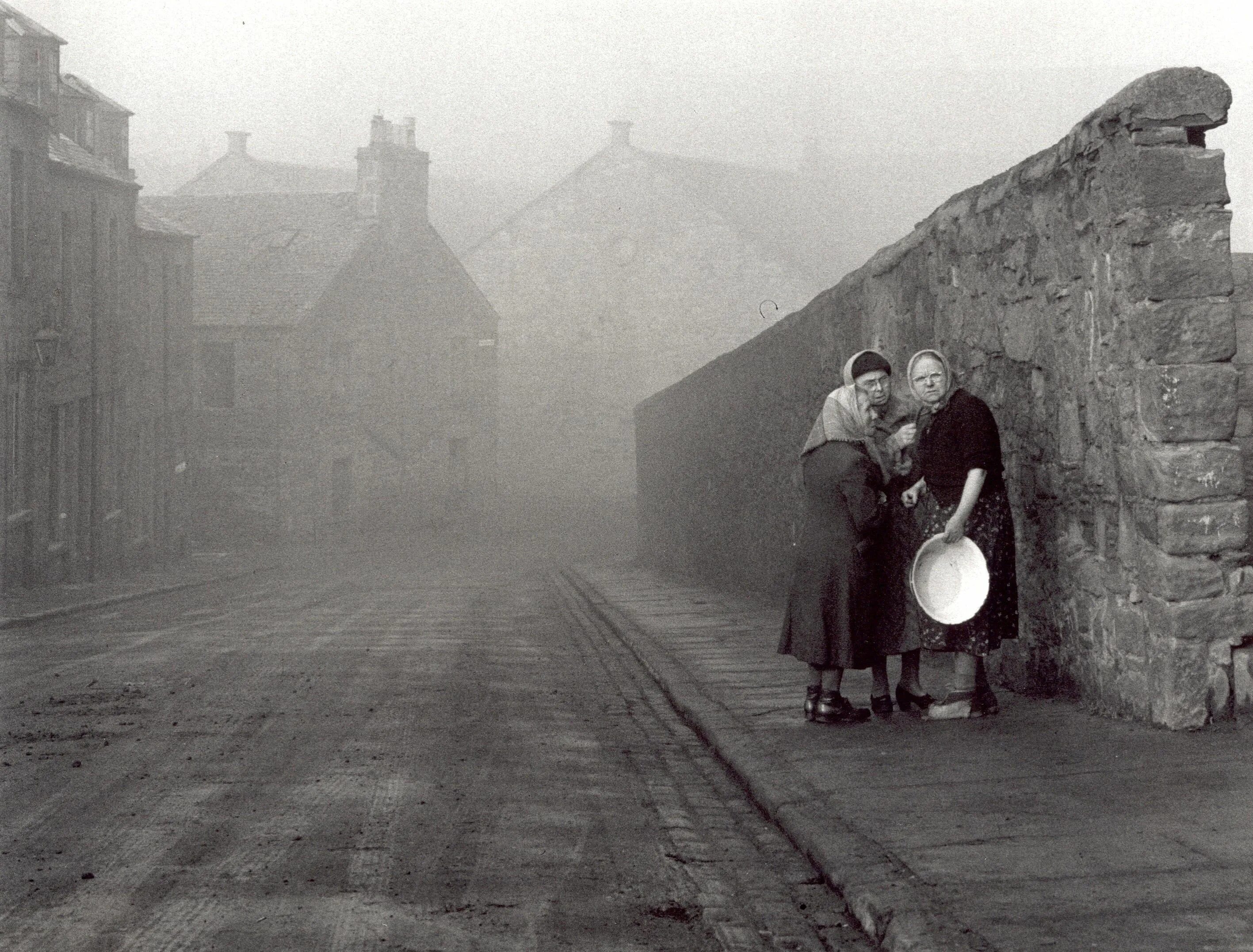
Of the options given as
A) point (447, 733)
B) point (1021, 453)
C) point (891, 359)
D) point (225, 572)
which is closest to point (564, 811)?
point (447, 733)

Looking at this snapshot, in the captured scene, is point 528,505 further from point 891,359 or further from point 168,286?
point 891,359

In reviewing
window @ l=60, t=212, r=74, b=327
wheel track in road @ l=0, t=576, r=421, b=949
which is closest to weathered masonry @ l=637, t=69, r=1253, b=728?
wheel track in road @ l=0, t=576, r=421, b=949

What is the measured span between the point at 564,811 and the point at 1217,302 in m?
3.40

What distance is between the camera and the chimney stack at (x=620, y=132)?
174 feet

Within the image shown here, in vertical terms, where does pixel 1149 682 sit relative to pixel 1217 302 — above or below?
below

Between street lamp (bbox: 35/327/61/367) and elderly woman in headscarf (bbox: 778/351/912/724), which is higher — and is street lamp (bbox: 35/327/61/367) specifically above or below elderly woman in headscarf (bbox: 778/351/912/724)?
above

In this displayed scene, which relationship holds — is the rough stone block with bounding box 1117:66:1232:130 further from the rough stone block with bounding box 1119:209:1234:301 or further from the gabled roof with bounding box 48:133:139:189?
the gabled roof with bounding box 48:133:139:189

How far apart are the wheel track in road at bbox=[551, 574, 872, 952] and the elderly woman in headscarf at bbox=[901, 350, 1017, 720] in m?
1.24

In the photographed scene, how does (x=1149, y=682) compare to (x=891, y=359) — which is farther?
(x=891, y=359)

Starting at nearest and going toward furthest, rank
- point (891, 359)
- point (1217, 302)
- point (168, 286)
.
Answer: point (1217, 302)
point (891, 359)
point (168, 286)

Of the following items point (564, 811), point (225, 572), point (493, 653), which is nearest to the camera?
point (564, 811)

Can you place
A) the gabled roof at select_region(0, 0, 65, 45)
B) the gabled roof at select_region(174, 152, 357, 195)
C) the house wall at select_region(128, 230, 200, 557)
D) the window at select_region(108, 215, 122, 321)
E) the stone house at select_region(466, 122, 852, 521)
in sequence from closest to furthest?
the gabled roof at select_region(0, 0, 65, 45) < the window at select_region(108, 215, 122, 321) < the house wall at select_region(128, 230, 200, 557) < the stone house at select_region(466, 122, 852, 521) < the gabled roof at select_region(174, 152, 357, 195)

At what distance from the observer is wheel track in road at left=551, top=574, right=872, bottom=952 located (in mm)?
4611

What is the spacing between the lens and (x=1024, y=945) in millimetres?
4113
